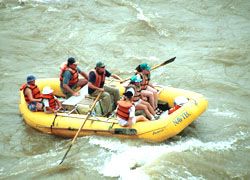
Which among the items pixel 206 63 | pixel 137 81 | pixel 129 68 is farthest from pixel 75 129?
pixel 206 63

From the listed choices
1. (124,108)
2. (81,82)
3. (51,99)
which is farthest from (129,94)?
(81,82)

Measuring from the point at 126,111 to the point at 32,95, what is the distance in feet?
6.60

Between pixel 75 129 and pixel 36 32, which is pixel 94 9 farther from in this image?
pixel 75 129

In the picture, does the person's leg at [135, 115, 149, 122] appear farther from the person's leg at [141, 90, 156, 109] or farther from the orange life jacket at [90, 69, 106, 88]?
the orange life jacket at [90, 69, 106, 88]

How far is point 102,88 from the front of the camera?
7.79m

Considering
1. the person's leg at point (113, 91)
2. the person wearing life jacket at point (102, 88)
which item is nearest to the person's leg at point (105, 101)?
the person wearing life jacket at point (102, 88)

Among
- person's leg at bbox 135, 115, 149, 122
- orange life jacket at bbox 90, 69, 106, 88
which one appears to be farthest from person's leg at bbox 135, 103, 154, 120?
orange life jacket at bbox 90, 69, 106, 88

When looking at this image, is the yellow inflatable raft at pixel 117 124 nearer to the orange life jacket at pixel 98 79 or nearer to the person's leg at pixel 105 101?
the person's leg at pixel 105 101

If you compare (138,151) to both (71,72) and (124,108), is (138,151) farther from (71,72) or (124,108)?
(71,72)

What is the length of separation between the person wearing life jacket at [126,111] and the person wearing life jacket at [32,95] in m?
1.69

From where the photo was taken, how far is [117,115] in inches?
280

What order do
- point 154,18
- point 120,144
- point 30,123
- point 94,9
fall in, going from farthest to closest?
point 94,9, point 154,18, point 30,123, point 120,144

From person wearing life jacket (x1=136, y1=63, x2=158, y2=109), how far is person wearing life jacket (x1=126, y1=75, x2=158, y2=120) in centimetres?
24

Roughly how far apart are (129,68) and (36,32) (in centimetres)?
412
